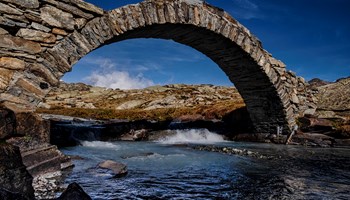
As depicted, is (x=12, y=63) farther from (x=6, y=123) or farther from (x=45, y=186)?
(x=45, y=186)

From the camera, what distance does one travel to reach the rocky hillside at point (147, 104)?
2665cm

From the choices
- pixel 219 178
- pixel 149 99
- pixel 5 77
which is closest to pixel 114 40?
pixel 5 77

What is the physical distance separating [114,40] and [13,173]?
7390 millimetres

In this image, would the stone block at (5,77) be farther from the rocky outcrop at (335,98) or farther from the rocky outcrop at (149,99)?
the rocky outcrop at (149,99)

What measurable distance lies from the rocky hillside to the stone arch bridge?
382 cm

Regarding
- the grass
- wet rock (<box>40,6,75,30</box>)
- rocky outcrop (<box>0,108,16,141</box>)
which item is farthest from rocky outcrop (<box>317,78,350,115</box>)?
rocky outcrop (<box>0,108,16,141</box>)

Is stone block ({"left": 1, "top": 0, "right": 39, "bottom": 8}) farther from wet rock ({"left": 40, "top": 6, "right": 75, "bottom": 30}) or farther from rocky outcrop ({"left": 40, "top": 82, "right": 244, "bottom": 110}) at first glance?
rocky outcrop ({"left": 40, "top": 82, "right": 244, "bottom": 110})

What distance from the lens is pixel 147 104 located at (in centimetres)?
4619

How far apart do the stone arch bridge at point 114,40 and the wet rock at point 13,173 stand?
3.20m

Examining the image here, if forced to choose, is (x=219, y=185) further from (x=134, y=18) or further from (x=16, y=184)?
(x=134, y=18)

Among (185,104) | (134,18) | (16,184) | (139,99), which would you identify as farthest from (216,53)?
(139,99)

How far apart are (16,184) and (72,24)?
5.86 meters

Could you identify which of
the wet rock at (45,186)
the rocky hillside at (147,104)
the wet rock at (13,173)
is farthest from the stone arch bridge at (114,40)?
the rocky hillside at (147,104)

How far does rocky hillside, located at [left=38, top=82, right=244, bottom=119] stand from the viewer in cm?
2665
